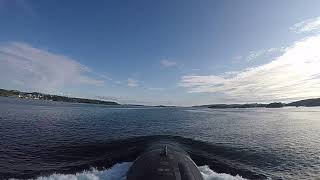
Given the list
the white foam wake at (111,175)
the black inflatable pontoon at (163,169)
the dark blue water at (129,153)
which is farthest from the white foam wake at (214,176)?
the black inflatable pontoon at (163,169)

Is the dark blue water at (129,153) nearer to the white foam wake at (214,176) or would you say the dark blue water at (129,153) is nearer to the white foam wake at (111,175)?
the white foam wake at (111,175)

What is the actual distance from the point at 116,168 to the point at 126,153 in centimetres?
700

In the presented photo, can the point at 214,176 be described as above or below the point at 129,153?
below

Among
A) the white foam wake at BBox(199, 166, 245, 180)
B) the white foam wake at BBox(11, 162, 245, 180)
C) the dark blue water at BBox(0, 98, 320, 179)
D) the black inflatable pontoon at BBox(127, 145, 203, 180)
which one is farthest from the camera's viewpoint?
the dark blue water at BBox(0, 98, 320, 179)

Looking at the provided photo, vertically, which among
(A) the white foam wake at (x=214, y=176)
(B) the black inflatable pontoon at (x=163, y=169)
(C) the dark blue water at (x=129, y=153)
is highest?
(B) the black inflatable pontoon at (x=163, y=169)

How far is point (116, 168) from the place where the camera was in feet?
99.7

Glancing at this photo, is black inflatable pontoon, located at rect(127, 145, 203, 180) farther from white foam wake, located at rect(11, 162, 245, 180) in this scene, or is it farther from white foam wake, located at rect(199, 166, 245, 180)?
white foam wake, located at rect(199, 166, 245, 180)

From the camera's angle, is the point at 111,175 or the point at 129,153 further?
the point at 129,153

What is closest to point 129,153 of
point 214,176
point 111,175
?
point 111,175

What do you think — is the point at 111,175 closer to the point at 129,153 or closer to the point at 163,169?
the point at 163,169

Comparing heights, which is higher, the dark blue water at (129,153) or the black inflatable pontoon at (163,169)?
the black inflatable pontoon at (163,169)

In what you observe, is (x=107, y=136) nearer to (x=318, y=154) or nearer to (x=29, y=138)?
(x=29, y=138)

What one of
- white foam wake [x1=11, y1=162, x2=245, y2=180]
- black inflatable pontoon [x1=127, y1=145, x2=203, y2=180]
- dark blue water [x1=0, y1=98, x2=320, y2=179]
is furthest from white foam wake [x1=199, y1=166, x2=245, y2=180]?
black inflatable pontoon [x1=127, y1=145, x2=203, y2=180]

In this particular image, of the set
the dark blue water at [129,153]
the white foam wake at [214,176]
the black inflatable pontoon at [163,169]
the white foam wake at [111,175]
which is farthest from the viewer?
the dark blue water at [129,153]
